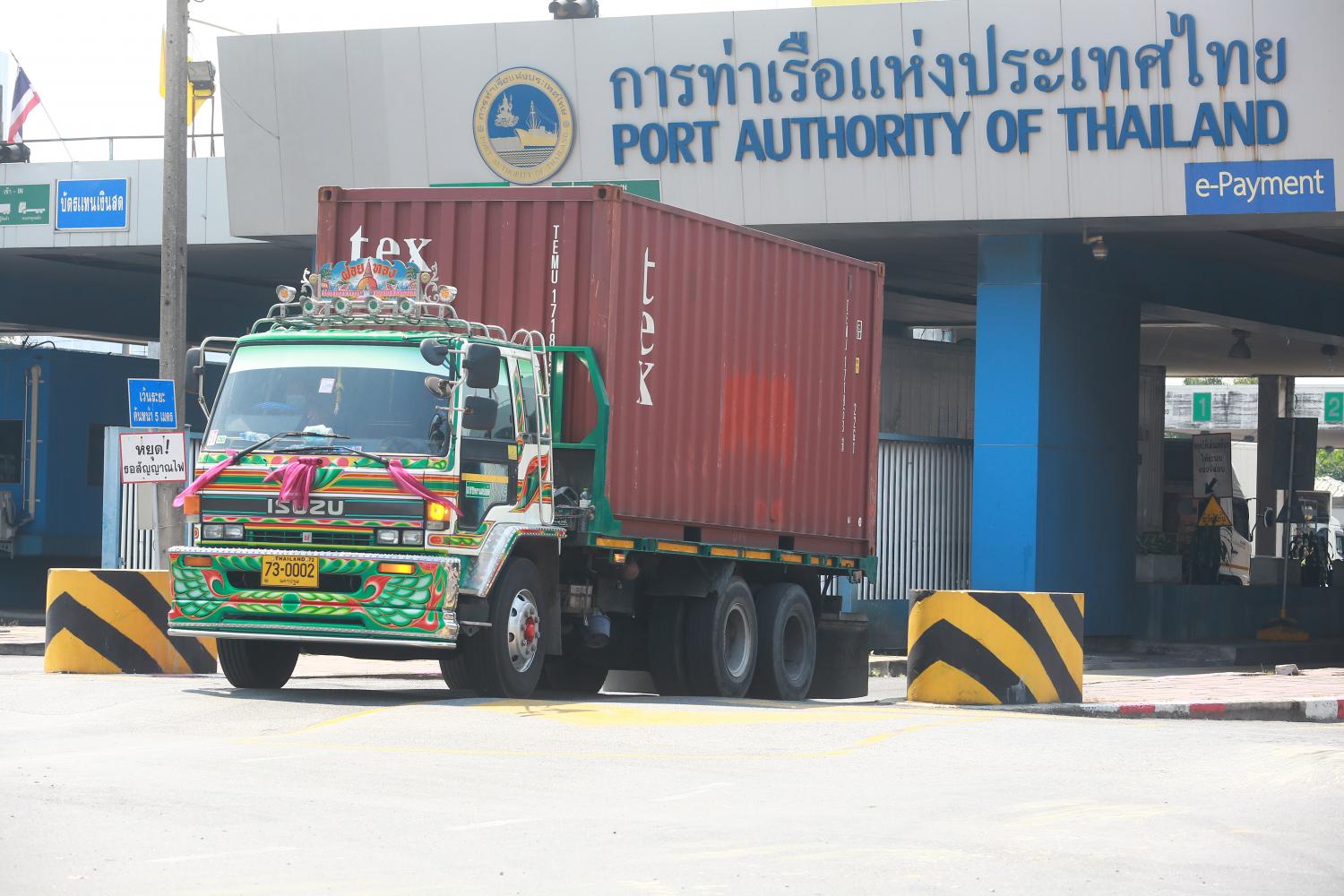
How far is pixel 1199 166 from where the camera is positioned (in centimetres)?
2052

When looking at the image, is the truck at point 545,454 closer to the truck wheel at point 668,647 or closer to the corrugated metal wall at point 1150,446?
the truck wheel at point 668,647

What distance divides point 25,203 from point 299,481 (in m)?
19.0

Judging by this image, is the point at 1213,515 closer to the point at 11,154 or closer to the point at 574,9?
the point at 574,9

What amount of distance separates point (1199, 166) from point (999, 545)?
4.93 m

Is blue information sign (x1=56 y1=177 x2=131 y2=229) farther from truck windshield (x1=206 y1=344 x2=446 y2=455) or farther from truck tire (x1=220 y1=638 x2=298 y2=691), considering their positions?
truck windshield (x1=206 y1=344 x2=446 y2=455)

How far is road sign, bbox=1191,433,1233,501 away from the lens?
3259 cm

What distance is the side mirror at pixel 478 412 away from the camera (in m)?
12.1

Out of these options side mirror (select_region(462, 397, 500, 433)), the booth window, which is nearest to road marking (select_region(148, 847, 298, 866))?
side mirror (select_region(462, 397, 500, 433))

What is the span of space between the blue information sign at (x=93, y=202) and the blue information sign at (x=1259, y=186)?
15.8m

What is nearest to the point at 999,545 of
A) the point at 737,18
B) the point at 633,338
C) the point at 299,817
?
the point at 737,18

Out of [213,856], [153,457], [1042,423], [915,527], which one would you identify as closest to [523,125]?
[915,527]

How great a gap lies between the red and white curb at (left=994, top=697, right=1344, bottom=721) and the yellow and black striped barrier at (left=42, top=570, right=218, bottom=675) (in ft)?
21.4

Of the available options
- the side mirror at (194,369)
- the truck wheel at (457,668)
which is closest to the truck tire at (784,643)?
the truck wheel at (457,668)

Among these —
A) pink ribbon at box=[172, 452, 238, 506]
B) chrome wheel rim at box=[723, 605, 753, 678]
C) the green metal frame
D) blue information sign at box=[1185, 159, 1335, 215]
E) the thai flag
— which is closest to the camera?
pink ribbon at box=[172, 452, 238, 506]
